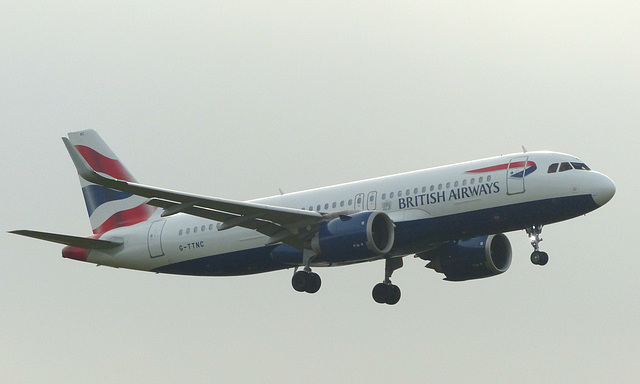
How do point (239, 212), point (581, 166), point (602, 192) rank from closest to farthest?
point (602, 192), point (581, 166), point (239, 212)

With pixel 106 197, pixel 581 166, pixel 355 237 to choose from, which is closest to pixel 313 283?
pixel 355 237

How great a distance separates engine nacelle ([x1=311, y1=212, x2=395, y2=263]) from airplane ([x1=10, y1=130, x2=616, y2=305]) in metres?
0.04

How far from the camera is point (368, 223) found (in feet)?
147

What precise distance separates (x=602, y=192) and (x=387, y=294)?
11195 millimetres

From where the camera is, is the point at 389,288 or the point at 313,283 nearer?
the point at 313,283

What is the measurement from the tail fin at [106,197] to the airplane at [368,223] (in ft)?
2.72

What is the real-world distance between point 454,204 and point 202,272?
12084 millimetres

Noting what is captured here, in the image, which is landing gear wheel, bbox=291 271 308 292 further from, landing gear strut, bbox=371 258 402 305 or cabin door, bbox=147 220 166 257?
cabin door, bbox=147 220 166 257

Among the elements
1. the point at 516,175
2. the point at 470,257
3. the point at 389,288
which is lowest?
the point at 389,288

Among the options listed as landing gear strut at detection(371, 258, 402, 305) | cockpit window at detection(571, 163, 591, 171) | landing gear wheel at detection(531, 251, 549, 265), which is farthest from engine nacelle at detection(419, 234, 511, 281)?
cockpit window at detection(571, 163, 591, 171)

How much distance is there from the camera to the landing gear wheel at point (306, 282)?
157 feet

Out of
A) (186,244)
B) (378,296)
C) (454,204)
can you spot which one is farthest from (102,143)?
(454,204)

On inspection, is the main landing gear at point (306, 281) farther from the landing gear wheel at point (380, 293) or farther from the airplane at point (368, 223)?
the landing gear wheel at point (380, 293)

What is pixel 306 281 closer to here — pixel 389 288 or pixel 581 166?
pixel 389 288
